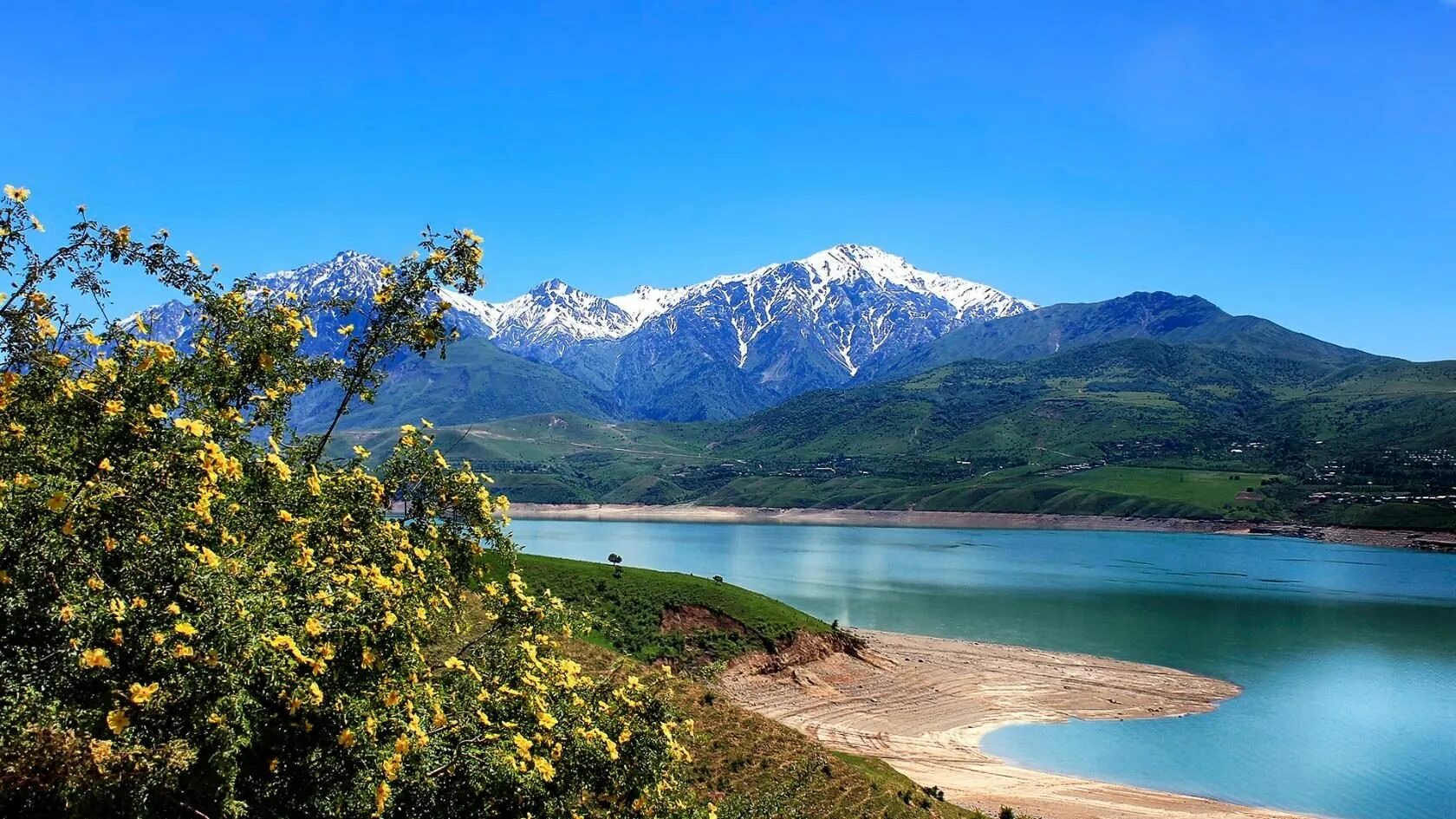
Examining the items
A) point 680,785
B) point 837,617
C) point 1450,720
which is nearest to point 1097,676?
point 1450,720

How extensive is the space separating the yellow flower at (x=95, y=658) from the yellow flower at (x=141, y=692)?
0.91 ft

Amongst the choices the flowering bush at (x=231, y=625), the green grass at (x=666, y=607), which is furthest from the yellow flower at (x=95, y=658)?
the green grass at (x=666, y=607)

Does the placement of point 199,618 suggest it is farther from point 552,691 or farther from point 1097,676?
point 1097,676

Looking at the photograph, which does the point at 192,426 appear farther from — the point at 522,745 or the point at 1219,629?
the point at 1219,629

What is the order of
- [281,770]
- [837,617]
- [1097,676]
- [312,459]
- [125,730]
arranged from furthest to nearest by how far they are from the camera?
1. [837,617]
2. [1097,676]
3. [312,459]
4. [281,770]
5. [125,730]

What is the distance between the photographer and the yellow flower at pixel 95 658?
6.88 metres

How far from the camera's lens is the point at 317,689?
743 centimetres

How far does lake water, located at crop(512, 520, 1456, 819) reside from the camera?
171ft

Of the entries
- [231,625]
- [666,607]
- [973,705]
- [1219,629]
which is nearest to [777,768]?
[666,607]

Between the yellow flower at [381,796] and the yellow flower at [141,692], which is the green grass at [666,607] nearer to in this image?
the yellow flower at [381,796]

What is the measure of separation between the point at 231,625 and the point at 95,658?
0.93 m

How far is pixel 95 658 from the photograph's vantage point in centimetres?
688

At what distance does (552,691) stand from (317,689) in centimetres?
353

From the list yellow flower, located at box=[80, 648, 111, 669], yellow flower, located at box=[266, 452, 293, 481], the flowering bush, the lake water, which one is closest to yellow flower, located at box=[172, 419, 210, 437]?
the flowering bush
